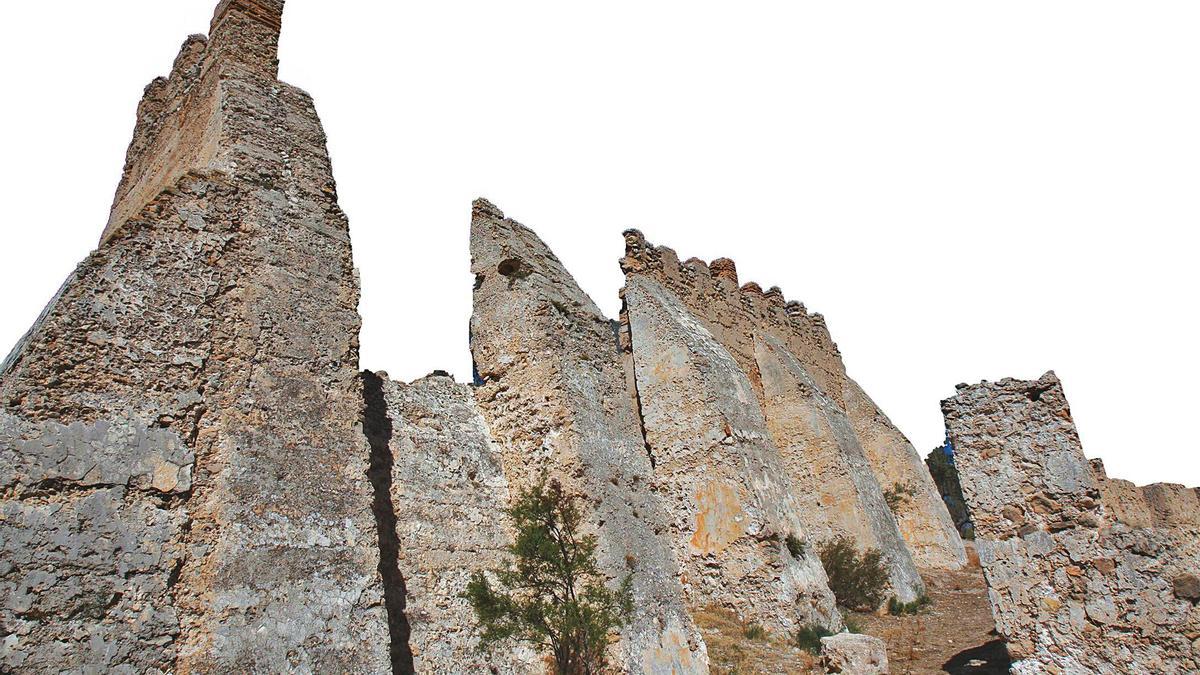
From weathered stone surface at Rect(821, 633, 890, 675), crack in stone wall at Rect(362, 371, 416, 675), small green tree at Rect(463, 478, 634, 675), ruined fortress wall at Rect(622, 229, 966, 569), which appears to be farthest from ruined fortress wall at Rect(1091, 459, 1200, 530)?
crack in stone wall at Rect(362, 371, 416, 675)

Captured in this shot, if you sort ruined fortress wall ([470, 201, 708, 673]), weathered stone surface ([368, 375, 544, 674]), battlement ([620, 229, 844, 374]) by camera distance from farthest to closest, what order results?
1. battlement ([620, 229, 844, 374])
2. ruined fortress wall ([470, 201, 708, 673])
3. weathered stone surface ([368, 375, 544, 674])

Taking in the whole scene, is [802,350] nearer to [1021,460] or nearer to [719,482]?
[719,482]

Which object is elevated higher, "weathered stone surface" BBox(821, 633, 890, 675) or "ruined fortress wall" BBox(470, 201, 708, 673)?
"ruined fortress wall" BBox(470, 201, 708, 673)

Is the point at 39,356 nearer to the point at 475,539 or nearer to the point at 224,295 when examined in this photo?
the point at 224,295

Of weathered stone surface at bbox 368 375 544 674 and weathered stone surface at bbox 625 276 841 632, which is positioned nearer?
weathered stone surface at bbox 368 375 544 674

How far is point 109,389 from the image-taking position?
4.26 metres

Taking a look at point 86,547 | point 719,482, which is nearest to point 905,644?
point 719,482

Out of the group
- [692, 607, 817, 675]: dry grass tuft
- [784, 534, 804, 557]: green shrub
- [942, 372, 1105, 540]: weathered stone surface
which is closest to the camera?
[942, 372, 1105, 540]: weathered stone surface

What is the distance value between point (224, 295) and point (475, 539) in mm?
3136

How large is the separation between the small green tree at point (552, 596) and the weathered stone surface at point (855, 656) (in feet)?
6.98

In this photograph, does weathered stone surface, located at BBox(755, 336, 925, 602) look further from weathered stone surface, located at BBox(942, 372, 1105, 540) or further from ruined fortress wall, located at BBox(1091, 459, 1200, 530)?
weathered stone surface, located at BBox(942, 372, 1105, 540)

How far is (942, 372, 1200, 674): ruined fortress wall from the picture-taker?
181 inches

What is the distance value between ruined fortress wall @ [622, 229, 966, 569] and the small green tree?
634cm

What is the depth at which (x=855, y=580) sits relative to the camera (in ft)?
34.0
